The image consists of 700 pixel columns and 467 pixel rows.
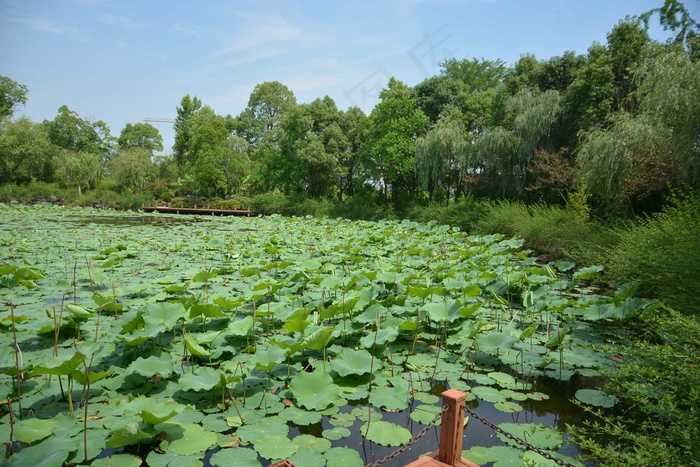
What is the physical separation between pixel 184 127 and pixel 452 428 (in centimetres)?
3410

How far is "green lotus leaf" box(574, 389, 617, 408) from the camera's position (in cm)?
235

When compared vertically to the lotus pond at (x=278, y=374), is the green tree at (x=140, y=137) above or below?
above

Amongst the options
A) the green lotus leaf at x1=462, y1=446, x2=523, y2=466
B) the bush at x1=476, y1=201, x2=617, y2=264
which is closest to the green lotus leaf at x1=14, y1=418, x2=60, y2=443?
the green lotus leaf at x1=462, y1=446, x2=523, y2=466

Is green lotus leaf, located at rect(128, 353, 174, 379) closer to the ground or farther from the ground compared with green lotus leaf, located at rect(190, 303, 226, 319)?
closer to the ground

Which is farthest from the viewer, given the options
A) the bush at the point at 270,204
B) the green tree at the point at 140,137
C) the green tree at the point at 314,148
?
the green tree at the point at 140,137

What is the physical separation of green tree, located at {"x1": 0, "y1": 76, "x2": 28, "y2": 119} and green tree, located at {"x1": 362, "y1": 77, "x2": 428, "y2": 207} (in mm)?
17292

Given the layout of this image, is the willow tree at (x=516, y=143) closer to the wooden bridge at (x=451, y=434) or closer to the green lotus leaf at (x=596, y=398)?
the green lotus leaf at (x=596, y=398)

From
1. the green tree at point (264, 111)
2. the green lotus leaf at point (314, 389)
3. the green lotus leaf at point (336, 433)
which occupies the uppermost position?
the green tree at point (264, 111)

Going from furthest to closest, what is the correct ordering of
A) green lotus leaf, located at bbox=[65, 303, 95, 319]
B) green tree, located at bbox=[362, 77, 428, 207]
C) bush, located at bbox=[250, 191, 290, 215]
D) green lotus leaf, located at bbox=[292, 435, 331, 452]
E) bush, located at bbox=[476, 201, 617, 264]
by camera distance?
1. bush, located at bbox=[250, 191, 290, 215]
2. green tree, located at bbox=[362, 77, 428, 207]
3. bush, located at bbox=[476, 201, 617, 264]
4. green lotus leaf, located at bbox=[65, 303, 95, 319]
5. green lotus leaf, located at bbox=[292, 435, 331, 452]

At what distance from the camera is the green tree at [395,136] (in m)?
16.9

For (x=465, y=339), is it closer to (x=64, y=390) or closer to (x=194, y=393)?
(x=194, y=393)

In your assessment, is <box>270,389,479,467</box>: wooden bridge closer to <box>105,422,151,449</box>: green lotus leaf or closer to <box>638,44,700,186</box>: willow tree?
<box>105,422,151,449</box>: green lotus leaf

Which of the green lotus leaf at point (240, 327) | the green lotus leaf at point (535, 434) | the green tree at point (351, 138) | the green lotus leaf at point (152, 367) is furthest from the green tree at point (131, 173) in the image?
the green lotus leaf at point (535, 434)

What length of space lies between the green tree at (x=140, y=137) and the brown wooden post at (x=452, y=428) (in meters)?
46.9
